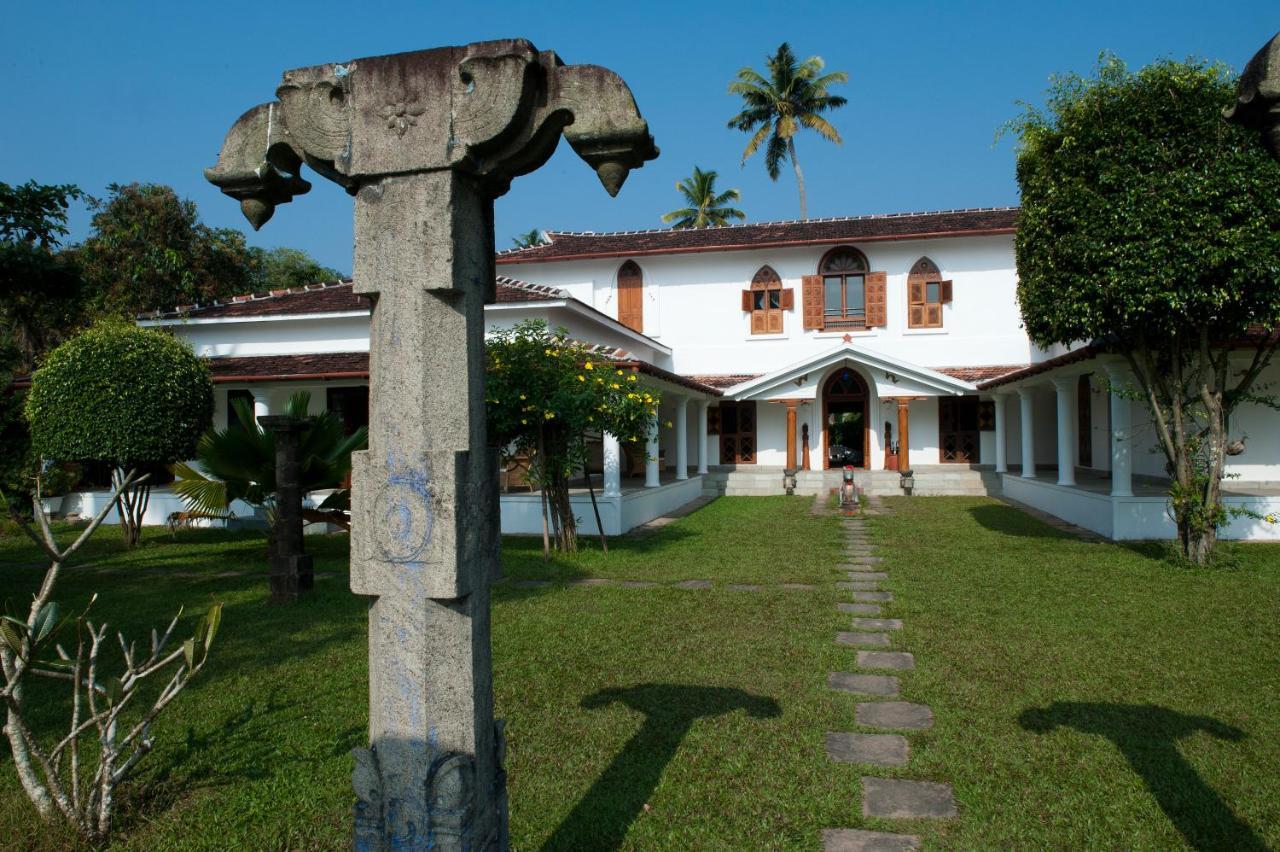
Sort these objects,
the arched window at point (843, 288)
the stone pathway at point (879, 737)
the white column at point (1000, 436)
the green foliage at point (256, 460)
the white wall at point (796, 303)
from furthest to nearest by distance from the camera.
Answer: the arched window at point (843, 288) → the white wall at point (796, 303) → the white column at point (1000, 436) → the green foliage at point (256, 460) → the stone pathway at point (879, 737)

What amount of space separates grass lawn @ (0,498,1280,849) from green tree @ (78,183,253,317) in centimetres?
1666

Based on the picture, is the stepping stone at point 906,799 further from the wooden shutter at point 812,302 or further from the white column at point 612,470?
the wooden shutter at point 812,302

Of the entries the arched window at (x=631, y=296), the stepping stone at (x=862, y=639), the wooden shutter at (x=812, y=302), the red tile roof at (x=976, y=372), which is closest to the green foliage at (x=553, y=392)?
the stepping stone at (x=862, y=639)

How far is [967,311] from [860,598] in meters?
16.7

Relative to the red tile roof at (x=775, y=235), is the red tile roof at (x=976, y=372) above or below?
below

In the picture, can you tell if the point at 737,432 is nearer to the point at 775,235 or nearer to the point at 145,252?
the point at 775,235

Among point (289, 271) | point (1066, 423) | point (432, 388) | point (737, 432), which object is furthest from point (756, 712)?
point (289, 271)

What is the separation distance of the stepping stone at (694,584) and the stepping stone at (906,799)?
4932 millimetres

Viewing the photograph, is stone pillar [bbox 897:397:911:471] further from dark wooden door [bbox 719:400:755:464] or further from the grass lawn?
the grass lawn

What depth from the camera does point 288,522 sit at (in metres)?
8.55

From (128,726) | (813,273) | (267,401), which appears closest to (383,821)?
(128,726)

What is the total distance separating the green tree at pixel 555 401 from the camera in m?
→ 10.1

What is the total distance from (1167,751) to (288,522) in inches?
300

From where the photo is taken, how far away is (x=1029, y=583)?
877 centimetres
